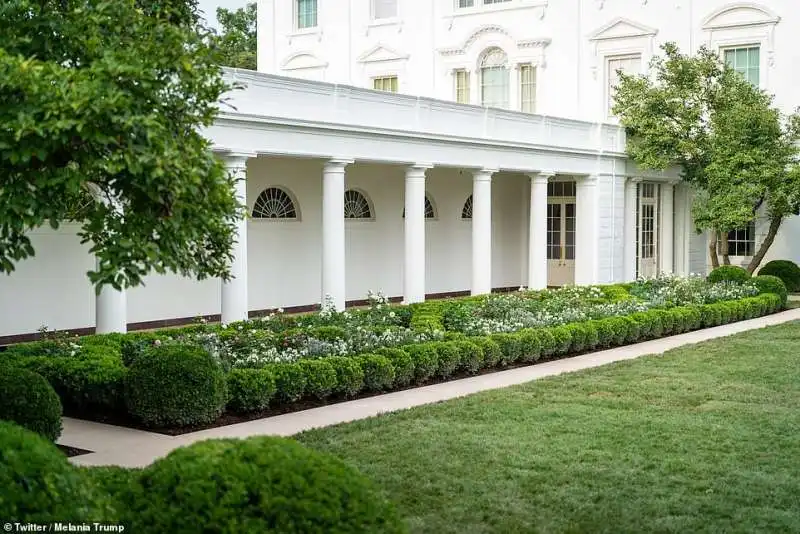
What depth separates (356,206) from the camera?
26.2 meters

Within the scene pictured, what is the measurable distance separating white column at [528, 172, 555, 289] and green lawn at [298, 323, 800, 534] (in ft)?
40.6

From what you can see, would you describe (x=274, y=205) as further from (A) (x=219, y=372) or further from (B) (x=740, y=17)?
(B) (x=740, y=17)

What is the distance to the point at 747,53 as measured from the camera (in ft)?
100

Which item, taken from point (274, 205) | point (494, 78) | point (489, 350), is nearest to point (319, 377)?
point (489, 350)

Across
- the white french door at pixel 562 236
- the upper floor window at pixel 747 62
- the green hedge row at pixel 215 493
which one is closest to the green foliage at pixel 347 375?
the green hedge row at pixel 215 493

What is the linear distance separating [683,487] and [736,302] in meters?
16.0

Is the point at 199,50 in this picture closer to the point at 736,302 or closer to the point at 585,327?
the point at 585,327

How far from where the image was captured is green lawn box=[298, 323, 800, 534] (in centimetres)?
777

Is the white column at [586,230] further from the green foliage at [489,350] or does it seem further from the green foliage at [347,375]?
the green foliage at [347,375]

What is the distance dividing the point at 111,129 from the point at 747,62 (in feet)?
90.8

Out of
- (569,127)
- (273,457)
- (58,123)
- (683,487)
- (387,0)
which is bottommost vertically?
(683,487)

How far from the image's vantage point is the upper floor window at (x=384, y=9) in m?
35.4

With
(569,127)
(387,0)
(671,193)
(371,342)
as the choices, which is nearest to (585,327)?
(371,342)

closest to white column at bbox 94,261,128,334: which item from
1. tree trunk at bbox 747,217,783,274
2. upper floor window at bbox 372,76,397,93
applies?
tree trunk at bbox 747,217,783,274
